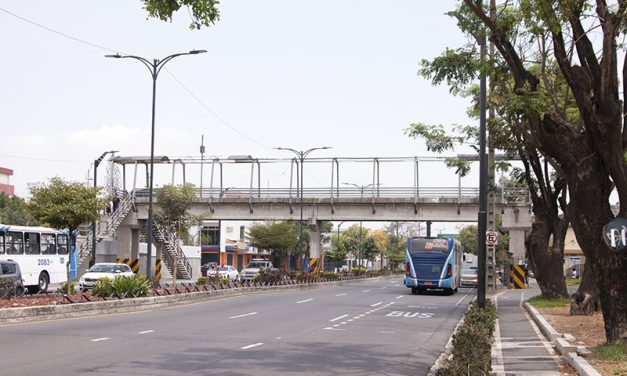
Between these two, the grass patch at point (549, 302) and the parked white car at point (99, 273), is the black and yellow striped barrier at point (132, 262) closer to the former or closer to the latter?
the parked white car at point (99, 273)

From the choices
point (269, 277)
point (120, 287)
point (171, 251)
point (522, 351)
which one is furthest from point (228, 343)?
point (171, 251)

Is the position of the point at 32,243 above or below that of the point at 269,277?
above

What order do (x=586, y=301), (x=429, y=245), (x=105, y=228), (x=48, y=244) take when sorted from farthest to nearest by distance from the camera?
(x=105, y=228) < (x=429, y=245) < (x=48, y=244) < (x=586, y=301)

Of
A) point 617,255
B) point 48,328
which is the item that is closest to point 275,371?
point 617,255

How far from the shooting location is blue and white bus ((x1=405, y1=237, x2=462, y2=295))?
43594mm

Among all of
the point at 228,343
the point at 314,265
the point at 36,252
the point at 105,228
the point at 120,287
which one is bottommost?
the point at 314,265

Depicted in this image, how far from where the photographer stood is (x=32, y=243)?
3478cm

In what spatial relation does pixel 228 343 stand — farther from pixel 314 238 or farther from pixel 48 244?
pixel 314 238

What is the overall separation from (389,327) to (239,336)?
5.50 m

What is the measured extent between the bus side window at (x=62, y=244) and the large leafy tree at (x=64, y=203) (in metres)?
4.31

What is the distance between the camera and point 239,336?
58.5 feet

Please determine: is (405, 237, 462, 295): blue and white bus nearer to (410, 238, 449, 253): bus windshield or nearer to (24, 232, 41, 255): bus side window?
(410, 238, 449, 253): bus windshield

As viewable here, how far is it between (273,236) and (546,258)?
185ft

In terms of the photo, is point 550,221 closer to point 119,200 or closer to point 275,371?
point 275,371
